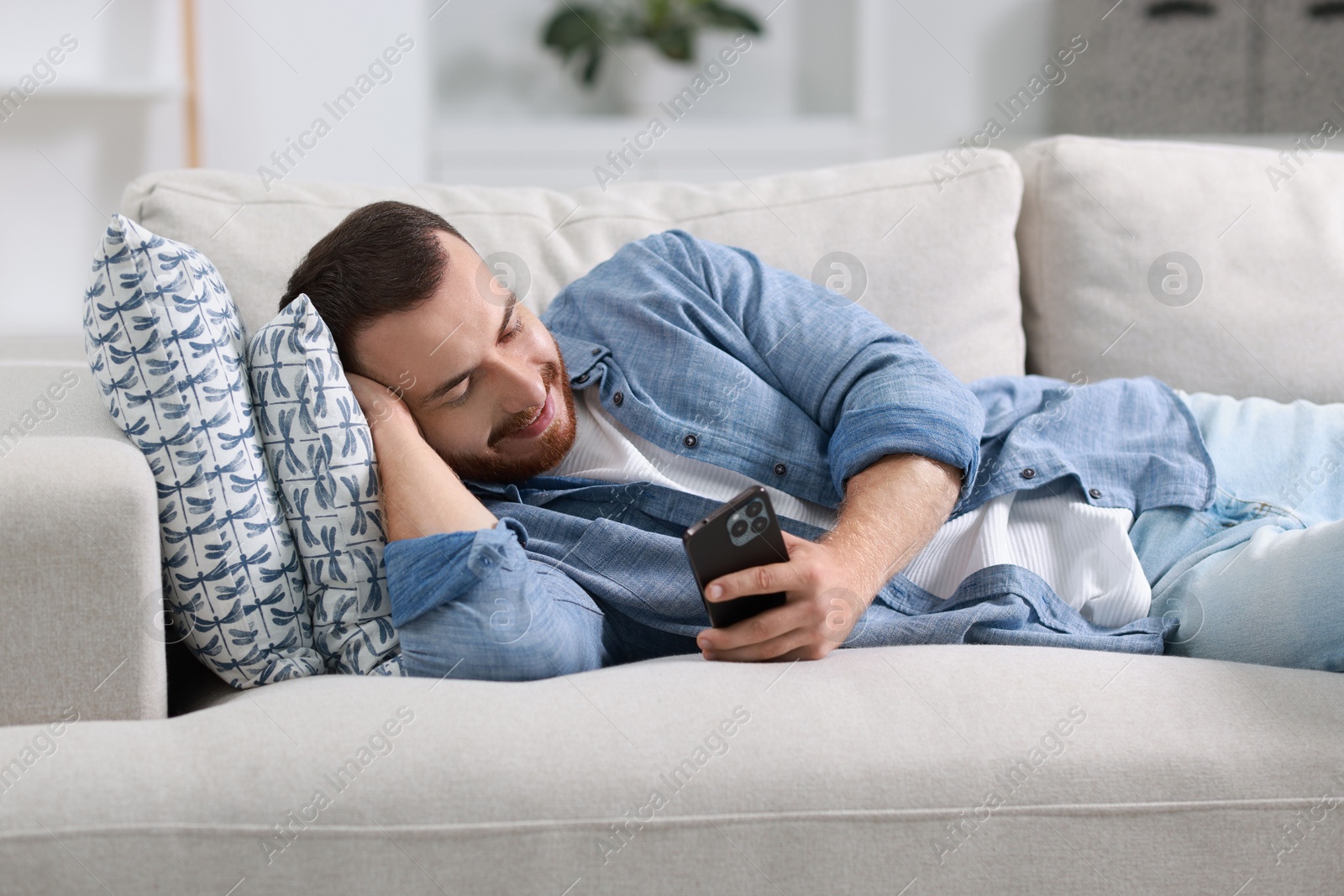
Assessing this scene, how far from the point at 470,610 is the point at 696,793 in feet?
0.91

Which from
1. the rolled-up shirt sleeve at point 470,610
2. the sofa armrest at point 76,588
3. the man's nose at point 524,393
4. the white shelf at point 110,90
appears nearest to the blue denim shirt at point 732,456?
the rolled-up shirt sleeve at point 470,610

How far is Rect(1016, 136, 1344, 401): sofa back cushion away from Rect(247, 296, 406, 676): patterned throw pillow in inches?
42.1

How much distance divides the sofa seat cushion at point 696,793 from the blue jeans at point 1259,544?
3.9 inches

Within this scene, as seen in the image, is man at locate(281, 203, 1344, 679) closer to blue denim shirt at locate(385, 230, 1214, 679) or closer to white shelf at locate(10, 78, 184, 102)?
blue denim shirt at locate(385, 230, 1214, 679)

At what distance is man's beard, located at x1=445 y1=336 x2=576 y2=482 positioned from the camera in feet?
3.95

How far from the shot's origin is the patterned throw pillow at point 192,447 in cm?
96

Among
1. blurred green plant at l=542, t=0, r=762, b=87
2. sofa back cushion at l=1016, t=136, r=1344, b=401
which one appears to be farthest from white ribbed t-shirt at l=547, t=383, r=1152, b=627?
blurred green plant at l=542, t=0, r=762, b=87

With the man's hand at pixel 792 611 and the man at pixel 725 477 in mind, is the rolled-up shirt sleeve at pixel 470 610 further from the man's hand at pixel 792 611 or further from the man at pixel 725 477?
the man's hand at pixel 792 611

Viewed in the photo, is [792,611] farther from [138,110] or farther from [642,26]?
[642,26]

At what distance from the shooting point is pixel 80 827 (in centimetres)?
78

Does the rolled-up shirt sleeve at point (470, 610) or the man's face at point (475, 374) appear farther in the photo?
the man's face at point (475, 374)

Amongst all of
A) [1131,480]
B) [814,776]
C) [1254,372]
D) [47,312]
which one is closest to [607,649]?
[814,776]

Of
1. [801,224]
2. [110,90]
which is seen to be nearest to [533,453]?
[801,224]

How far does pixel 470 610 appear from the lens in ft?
3.18
